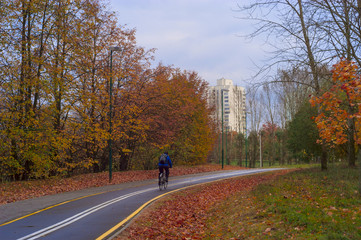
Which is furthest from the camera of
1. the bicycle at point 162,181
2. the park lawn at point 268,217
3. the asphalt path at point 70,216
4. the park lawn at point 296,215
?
the bicycle at point 162,181

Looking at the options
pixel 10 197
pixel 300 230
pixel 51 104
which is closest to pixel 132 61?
pixel 51 104

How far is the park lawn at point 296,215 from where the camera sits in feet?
20.6

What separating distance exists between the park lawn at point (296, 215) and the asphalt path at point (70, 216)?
2.77m

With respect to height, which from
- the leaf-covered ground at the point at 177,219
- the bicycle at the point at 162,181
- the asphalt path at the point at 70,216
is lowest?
the leaf-covered ground at the point at 177,219

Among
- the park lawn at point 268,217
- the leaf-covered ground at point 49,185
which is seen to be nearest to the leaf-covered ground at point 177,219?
the park lawn at point 268,217

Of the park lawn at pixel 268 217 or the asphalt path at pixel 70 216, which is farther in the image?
the asphalt path at pixel 70 216

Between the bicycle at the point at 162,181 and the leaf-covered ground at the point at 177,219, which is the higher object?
the bicycle at the point at 162,181

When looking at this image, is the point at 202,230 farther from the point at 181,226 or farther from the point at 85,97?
the point at 85,97

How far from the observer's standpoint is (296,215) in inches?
287

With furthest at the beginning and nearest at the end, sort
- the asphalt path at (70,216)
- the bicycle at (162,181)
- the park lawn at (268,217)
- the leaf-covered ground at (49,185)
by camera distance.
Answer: the bicycle at (162,181) < the leaf-covered ground at (49,185) < the asphalt path at (70,216) < the park lawn at (268,217)

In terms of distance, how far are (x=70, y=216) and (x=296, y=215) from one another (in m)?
6.58

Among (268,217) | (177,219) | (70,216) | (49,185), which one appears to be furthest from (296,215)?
(49,185)

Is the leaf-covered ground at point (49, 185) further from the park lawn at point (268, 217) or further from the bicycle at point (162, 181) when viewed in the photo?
the park lawn at point (268, 217)

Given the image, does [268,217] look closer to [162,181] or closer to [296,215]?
[296,215]
